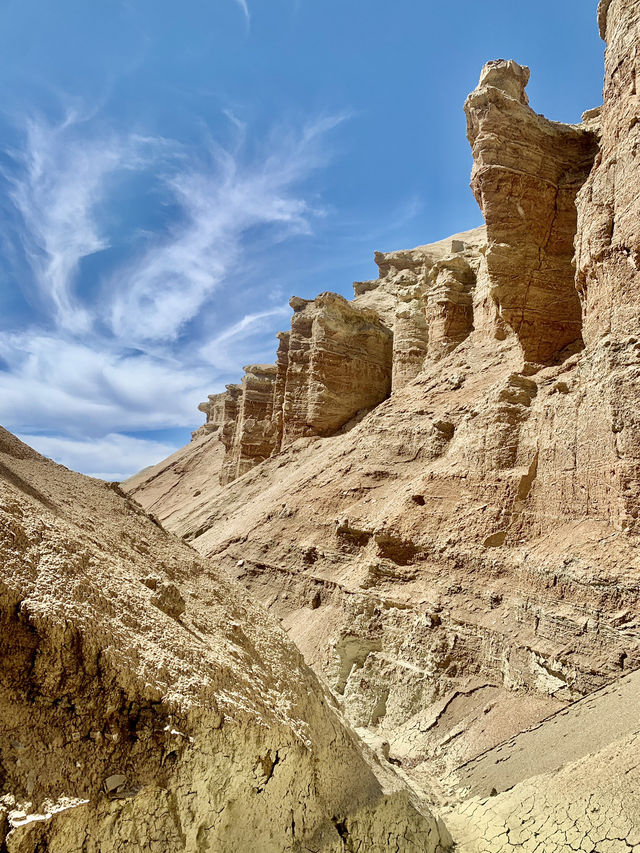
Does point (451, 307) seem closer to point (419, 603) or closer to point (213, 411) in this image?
point (419, 603)

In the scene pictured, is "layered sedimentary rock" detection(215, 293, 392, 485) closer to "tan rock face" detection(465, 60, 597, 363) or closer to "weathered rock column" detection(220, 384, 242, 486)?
"weathered rock column" detection(220, 384, 242, 486)

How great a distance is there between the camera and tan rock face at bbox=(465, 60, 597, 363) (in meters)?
13.4

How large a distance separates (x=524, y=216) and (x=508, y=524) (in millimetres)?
8744

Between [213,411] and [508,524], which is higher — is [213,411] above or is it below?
above

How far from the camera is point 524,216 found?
13617 millimetres

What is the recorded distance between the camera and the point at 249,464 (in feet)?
102

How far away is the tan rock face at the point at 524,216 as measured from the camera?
13430 millimetres

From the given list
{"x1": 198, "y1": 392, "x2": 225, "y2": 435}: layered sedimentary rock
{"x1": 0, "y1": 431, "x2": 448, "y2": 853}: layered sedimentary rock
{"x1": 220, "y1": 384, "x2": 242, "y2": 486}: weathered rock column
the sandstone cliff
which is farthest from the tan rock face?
{"x1": 198, "y1": 392, "x2": 225, "y2": 435}: layered sedimentary rock

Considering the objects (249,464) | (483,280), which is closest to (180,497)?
(249,464)

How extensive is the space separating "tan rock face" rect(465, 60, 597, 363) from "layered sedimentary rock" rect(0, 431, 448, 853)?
1189cm

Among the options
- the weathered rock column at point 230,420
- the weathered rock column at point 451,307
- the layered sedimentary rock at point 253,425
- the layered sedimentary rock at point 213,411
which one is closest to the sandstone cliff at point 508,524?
the weathered rock column at point 451,307

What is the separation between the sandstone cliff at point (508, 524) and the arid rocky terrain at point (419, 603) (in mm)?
45

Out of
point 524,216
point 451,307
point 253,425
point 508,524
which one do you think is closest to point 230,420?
point 253,425

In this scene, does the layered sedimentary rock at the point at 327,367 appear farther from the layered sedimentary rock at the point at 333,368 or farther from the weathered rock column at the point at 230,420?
the weathered rock column at the point at 230,420
